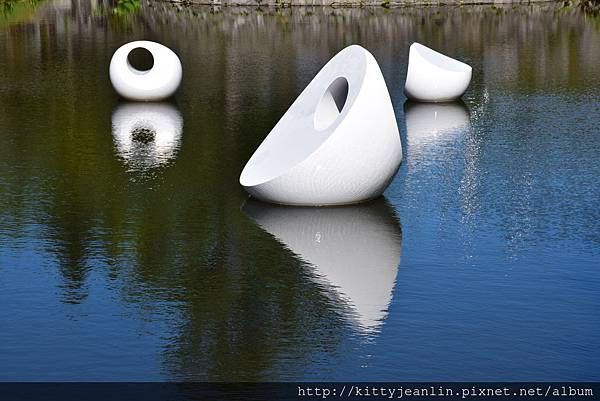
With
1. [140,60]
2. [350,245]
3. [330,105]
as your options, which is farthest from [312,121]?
[140,60]

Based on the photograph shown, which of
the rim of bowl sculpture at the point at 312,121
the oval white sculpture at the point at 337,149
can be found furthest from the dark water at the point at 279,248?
the rim of bowl sculpture at the point at 312,121

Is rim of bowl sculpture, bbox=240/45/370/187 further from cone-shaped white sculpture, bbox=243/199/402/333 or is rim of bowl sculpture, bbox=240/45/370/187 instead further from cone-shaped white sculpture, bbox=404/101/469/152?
cone-shaped white sculpture, bbox=404/101/469/152

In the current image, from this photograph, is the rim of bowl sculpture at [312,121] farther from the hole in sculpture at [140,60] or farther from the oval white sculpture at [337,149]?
the hole in sculpture at [140,60]

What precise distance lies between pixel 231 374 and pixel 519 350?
2.81 m

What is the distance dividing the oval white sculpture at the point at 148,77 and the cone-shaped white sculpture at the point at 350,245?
10.5m

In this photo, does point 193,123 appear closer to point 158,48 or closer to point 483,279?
Answer: point 158,48

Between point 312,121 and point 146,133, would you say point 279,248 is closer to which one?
point 312,121

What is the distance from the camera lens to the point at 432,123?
24.0 meters

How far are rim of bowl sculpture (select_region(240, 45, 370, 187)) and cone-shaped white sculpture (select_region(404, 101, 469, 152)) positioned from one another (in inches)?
134

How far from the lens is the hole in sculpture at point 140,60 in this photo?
36253 mm

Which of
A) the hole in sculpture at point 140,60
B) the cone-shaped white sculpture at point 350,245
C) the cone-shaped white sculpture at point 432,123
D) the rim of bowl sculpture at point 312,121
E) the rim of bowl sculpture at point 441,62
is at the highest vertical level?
the rim of bowl sculpture at point 312,121

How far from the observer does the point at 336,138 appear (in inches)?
610

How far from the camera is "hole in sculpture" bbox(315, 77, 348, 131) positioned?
17.4 m

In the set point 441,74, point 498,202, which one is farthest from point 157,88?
point 498,202
